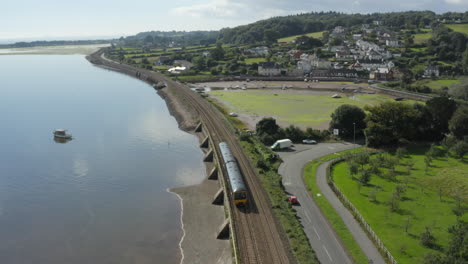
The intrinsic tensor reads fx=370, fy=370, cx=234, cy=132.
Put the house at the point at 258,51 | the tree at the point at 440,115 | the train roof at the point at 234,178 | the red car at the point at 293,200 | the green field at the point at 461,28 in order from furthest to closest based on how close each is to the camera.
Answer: the green field at the point at 461,28, the house at the point at 258,51, the tree at the point at 440,115, the red car at the point at 293,200, the train roof at the point at 234,178

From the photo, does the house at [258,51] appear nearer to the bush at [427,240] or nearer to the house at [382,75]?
the house at [382,75]

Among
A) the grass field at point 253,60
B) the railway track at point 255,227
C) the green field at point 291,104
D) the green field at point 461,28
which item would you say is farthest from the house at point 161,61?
the green field at point 461,28

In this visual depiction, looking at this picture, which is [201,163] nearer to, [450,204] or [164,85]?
[450,204]

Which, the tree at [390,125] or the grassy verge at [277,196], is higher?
the tree at [390,125]

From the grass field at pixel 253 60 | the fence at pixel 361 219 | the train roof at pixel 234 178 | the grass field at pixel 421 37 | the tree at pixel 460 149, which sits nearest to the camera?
the fence at pixel 361 219

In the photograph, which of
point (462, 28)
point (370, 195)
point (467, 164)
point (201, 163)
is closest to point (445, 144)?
point (467, 164)

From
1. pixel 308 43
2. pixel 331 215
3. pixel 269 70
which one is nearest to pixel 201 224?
pixel 331 215
